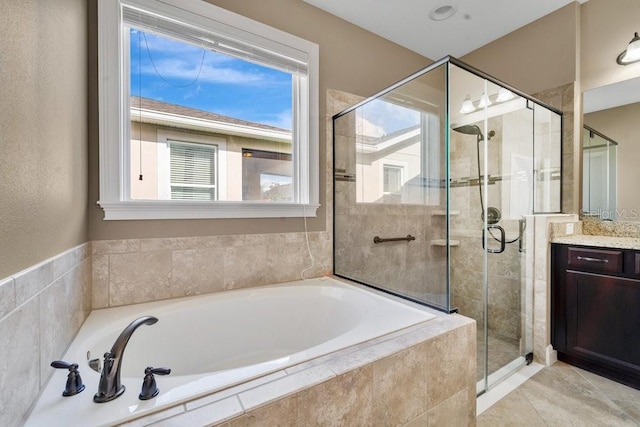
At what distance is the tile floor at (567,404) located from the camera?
59.6 inches

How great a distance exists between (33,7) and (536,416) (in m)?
2.76

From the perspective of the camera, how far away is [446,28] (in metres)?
2.55

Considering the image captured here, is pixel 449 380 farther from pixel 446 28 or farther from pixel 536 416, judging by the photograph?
pixel 446 28

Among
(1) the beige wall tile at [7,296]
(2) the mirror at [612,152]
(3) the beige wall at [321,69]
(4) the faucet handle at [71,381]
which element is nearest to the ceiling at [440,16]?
(3) the beige wall at [321,69]

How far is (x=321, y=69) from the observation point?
2.28 meters

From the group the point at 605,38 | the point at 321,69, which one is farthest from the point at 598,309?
the point at 321,69

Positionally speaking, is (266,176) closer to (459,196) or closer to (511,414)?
(459,196)

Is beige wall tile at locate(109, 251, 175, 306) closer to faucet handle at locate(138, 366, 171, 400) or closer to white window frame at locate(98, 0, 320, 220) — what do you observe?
white window frame at locate(98, 0, 320, 220)

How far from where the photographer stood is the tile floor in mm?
1513

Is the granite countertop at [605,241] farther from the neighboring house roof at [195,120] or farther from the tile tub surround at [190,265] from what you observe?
the neighboring house roof at [195,120]

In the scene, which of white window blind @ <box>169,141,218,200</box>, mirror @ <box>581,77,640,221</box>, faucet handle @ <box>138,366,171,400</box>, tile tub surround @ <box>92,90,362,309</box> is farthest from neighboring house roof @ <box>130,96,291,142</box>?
mirror @ <box>581,77,640,221</box>

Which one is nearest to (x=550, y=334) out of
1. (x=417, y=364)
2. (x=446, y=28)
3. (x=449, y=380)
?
(x=449, y=380)

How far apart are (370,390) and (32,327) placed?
1034 mm

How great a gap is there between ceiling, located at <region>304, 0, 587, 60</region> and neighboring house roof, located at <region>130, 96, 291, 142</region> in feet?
3.53
